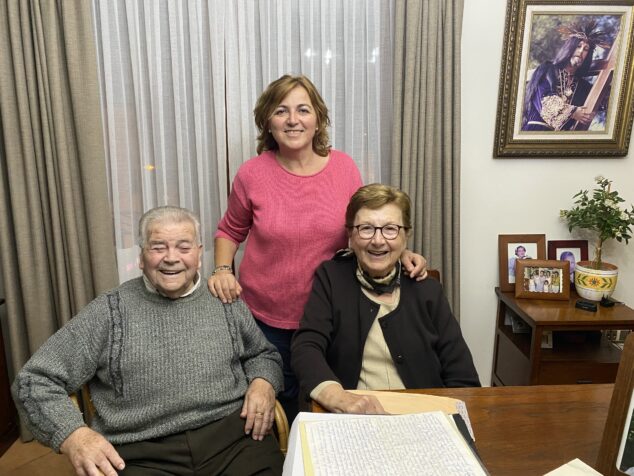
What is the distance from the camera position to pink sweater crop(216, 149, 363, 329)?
1.71 metres

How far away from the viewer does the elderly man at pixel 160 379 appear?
1305mm

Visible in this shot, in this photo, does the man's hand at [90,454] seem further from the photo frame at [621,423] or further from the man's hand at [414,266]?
the photo frame at [621,423]

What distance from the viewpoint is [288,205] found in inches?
67.5

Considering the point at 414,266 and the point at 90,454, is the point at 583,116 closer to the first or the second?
the point at 414,266

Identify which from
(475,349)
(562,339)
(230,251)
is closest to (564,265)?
(562,339)

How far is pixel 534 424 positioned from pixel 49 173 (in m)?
2.18

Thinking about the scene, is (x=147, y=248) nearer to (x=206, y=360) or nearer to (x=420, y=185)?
(x=206, y=360)

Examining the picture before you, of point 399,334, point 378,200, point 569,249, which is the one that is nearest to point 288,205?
point 378,200

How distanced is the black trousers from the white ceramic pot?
1.77 meters

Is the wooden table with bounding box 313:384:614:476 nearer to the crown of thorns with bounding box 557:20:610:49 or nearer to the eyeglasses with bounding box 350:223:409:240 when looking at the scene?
the eyeglasses with bounding box 350:223:409:240

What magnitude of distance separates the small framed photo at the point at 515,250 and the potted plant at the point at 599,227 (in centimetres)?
18

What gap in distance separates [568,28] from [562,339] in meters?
1.56

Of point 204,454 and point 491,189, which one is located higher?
point 491,189

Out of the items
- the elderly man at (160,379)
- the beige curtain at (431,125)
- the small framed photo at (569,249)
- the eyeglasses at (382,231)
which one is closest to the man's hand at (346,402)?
the elderly man at (160,379)
